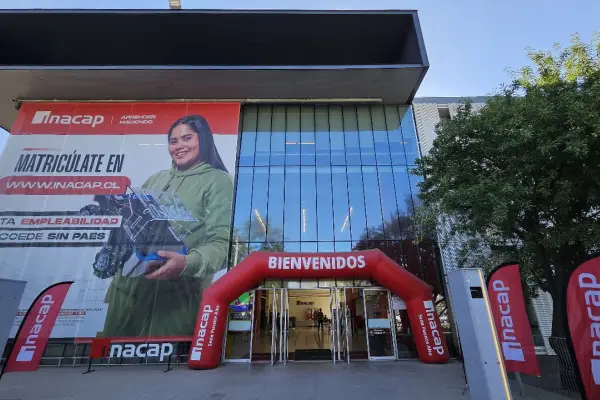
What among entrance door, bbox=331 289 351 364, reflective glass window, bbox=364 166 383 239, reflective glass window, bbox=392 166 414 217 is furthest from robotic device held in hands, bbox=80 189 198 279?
reflective glass window, bbox=392 166 414 217

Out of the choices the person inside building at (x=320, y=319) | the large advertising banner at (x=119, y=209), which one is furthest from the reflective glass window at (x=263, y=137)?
the person inside building at (x=320, y=319)

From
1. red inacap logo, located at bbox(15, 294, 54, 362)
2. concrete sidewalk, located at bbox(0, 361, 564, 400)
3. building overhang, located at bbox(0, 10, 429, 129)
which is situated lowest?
concrete sidewalk, located at bbox(0, 361, 564, 400)

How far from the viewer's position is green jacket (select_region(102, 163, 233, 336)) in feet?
34.8

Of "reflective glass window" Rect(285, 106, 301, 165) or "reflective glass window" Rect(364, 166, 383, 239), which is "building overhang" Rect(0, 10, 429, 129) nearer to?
"reflective glass window" Rect(285, 106, 301, 165)

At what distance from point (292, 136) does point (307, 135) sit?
27.5 inches

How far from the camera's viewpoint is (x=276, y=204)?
12.7 meters

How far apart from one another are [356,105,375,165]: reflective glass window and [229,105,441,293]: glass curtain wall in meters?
0.04

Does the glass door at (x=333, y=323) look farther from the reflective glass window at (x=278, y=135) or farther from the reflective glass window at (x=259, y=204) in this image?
the reflective glass window at (x=278, y=135)

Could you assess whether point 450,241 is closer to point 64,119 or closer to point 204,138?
point 204,138

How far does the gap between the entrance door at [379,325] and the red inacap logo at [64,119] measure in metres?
13.7

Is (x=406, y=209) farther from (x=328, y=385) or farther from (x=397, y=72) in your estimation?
(x=328, y=385)

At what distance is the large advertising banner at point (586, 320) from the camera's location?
4.43 meters

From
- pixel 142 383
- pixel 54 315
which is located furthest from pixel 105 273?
pixel 142 383

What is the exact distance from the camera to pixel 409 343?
10.5 metres
